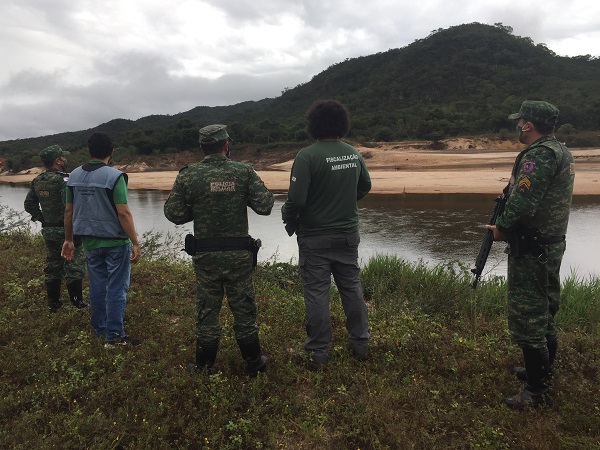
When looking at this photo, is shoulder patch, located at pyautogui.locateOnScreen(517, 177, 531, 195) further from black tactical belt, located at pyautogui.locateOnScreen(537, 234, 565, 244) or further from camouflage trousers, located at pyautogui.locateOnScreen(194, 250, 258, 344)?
camouflage trousers, located at pyautogui.locateOnScreen(194, 250, 258, 344)

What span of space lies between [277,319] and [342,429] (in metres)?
1.91

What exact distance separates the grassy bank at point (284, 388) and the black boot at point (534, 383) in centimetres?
9

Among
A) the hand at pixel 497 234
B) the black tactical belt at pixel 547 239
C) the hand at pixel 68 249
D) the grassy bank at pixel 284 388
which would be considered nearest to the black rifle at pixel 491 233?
the hand at pixel 497 234

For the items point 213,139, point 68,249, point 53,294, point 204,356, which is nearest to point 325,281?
point 204,356

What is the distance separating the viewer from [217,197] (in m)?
3.15

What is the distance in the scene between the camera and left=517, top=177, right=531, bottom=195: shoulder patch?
2.86 meters

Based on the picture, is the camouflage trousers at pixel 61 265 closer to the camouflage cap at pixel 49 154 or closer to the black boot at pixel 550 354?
the camouflage cap at pixel 49 154

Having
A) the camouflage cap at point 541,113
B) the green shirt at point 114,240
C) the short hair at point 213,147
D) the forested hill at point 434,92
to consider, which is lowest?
the green shirt at point 114,240

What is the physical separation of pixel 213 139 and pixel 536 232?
2.37 meters

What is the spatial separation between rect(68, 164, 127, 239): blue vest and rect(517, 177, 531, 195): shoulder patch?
3250 millimetres

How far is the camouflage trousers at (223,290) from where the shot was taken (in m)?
3.18

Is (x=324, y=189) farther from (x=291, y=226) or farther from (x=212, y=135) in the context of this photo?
(x=212, y=135)

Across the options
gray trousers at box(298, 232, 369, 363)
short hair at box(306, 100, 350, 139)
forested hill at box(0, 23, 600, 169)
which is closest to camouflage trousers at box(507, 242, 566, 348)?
gray trousers at box(298, 232, 369, 363)

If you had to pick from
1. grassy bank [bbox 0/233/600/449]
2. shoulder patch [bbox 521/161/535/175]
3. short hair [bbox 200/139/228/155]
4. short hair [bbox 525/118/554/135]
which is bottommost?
grassy bank [bbox 0/233/600/449]
